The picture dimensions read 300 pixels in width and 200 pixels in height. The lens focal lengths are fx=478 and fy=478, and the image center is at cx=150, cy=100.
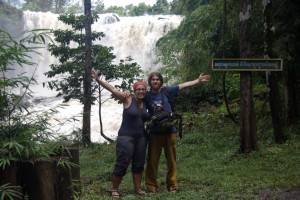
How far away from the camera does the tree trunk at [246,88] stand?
7.99 meters

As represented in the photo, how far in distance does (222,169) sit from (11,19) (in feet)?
82.3

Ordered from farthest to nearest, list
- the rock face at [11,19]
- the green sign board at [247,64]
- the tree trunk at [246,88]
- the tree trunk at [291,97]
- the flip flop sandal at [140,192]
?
the rock face at [11,19] < the tree trunk at [291,97] < the tree trunk at [246,88] < the green sign board at [247,64] < the flip flop sandal at [140,192]

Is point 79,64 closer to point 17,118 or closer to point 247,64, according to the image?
point 247,64

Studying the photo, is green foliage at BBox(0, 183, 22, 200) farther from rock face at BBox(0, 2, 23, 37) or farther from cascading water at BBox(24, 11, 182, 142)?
rock face at BBox(0, 2, 23, 37)

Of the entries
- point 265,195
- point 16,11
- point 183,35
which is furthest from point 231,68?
point 16,11

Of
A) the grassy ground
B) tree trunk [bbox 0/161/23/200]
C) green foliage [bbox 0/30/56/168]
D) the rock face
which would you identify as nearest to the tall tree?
the grassy ground

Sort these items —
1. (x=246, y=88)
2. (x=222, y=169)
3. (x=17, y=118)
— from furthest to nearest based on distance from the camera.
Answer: (x=246, y=88) → (x=222, y=169) → (x=17, y=118)

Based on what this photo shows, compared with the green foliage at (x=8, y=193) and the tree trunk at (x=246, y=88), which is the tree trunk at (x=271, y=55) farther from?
the green foliage at (x=8, y=193)

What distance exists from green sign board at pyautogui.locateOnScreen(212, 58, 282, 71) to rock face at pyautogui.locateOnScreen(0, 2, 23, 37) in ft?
74.7

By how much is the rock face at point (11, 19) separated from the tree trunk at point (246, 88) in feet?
73.9

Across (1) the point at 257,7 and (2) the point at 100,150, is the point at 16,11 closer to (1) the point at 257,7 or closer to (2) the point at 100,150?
(2) the point at 100,150

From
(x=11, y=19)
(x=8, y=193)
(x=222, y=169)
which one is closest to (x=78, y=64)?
(x=222, y=169)

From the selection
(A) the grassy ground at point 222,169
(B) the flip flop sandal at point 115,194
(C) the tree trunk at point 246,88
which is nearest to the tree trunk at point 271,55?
(C) the tree trunk at point 246,88

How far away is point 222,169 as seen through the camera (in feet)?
24.7
